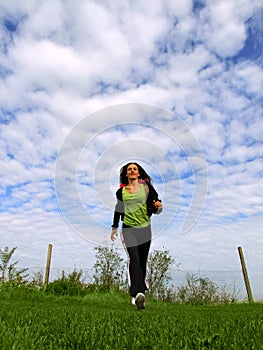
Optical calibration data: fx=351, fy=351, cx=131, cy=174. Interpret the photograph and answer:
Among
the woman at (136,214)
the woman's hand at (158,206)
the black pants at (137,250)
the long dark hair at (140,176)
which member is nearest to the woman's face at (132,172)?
the woman at (136,214)

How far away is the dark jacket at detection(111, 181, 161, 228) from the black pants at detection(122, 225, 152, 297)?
0.25 metres

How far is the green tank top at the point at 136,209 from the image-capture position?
5621mm

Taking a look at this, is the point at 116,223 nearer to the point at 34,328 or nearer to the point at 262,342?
the point at 34,328

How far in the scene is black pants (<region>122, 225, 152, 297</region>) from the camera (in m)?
5.18

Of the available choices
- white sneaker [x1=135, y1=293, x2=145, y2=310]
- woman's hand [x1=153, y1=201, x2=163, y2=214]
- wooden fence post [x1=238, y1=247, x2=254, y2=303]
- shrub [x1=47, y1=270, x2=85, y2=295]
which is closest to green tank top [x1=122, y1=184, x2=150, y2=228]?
woman's hand [x1=153, y1=201, x2=163, y2=214]

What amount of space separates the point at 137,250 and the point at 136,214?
58cm

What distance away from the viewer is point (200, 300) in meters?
12.0

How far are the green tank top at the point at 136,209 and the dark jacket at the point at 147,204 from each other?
0.23ft

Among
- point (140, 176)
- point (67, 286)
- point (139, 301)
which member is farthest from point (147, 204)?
point (67, 286)

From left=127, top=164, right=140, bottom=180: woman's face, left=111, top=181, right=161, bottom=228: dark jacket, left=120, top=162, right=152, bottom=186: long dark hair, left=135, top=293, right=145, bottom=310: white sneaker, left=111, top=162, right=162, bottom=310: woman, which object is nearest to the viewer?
left=135, top=293, right=145, bottom=310: white sneaker

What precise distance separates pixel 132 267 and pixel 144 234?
568 millimetres

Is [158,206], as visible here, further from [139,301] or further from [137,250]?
[139,301]

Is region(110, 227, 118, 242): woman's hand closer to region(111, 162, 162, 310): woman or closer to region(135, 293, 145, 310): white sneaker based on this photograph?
region(111, 162, 162, 310): woman

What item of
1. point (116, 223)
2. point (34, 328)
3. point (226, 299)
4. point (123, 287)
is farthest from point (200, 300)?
point (34, 328)
